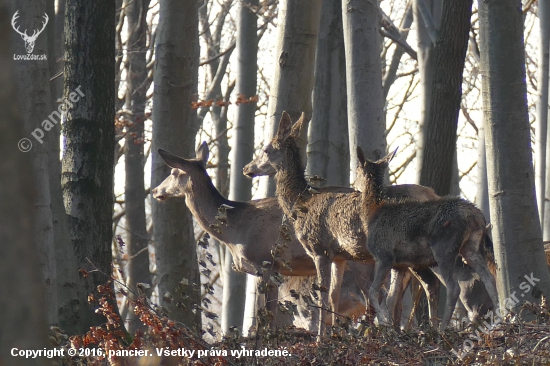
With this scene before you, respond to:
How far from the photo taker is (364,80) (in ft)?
33.8

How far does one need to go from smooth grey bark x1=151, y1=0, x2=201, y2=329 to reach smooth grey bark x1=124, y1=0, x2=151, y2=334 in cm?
1003

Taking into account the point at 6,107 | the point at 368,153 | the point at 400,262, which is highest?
the point at 368,153

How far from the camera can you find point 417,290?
10031 mm

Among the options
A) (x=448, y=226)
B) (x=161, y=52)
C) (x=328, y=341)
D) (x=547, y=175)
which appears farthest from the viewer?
(x=547, y=175)

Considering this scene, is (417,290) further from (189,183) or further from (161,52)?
(161,52)

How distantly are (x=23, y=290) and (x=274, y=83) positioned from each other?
28.9 feet

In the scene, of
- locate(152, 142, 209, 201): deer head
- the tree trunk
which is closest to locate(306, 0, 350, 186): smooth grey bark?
locate(152, 142, 209, 201): deer head

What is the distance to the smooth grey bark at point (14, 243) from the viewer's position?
7.26 ft

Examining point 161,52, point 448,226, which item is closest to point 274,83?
point 161,52

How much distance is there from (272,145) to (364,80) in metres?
1.47

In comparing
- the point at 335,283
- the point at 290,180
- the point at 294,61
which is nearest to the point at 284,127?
the point at 290,180

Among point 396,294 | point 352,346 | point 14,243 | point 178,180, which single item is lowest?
point 352,346

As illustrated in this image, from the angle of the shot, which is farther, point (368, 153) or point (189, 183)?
point (189, 183)

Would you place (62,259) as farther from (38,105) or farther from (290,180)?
(290,180)
